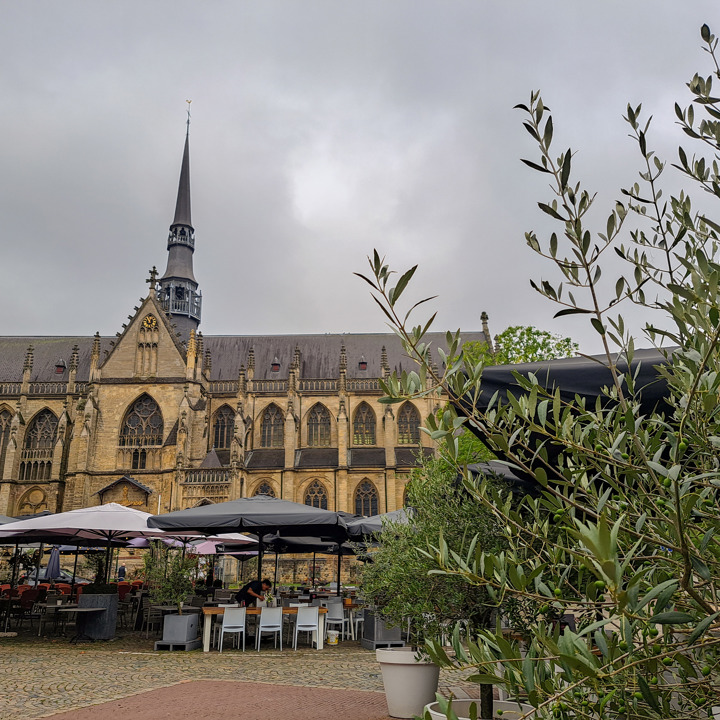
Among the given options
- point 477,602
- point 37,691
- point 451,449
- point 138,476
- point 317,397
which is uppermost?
point 317,397

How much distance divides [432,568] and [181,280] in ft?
150

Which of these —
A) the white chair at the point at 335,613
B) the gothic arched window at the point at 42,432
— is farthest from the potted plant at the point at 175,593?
the gothic arched window at the point at 42,432

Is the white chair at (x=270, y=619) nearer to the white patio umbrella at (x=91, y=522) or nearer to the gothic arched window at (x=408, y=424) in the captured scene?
the white patio umbrella at (x=91, y=522)

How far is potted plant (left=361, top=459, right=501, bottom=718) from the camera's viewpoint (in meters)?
5.64

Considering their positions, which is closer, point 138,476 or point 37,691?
point 37,691

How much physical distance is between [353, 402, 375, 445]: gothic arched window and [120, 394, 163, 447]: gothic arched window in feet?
41.5

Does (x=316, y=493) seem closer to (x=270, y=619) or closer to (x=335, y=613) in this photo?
(x=335, y=613)

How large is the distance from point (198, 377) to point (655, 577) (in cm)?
3857

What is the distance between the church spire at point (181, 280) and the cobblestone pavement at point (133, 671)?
35.4 meters

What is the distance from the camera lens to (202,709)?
699 cm

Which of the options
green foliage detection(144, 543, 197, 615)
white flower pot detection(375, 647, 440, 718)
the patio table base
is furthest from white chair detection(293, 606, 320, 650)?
white flower pot detection(375, 647, 440, 718)

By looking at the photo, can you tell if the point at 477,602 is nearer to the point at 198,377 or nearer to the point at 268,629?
the point at 268,629

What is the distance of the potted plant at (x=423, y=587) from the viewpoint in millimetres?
5637

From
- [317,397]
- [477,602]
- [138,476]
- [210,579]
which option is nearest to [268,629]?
[477,602]
